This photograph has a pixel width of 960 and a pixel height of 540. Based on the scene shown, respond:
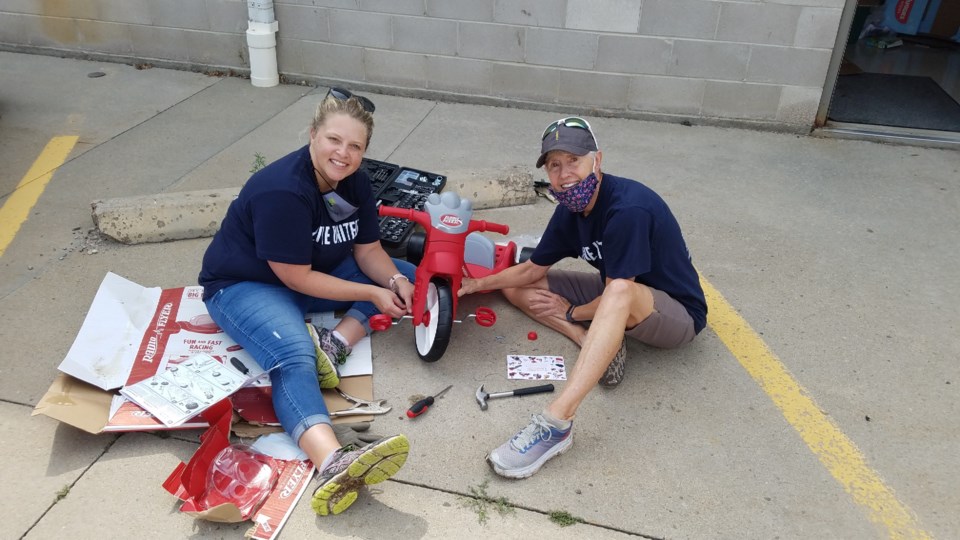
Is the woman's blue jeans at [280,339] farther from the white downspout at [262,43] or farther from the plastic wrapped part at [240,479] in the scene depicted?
the white downspout at [262,43]

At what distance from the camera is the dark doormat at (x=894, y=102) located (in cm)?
588

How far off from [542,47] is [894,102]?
9.96ft

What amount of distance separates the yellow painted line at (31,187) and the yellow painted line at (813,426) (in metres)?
3.82

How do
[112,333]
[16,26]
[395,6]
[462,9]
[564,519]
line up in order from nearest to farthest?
[564,519] → [112,333] → [462,9] → [395,6] → [16,26]

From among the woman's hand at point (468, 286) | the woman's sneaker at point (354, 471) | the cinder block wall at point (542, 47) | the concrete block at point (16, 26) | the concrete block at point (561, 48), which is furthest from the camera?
the concrete block at point (16, 26)

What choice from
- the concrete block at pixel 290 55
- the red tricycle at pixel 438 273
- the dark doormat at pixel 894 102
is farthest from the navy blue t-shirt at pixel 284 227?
the dark doormat at pixel 894 102

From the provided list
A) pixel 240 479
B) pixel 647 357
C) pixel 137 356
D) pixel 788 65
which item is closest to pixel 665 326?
pixel 647 357

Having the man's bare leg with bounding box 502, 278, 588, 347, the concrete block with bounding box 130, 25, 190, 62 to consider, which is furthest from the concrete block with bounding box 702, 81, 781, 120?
the concrete block with bounding box 130, 25, 190, 62

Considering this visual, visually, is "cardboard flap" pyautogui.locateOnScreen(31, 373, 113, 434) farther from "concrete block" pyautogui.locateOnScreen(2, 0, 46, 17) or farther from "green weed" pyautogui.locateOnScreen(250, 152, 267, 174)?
"concrete block" pyautogui.locateOnScreen(2, 0, 46, 17)

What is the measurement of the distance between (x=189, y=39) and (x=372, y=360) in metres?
4.61

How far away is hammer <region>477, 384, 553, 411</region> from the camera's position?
3.04 metres

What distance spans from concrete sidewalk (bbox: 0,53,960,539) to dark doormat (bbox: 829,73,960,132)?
18.5 inches

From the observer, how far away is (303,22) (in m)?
6.21

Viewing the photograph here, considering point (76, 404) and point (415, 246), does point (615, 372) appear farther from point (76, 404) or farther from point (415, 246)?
point (76, 404)
